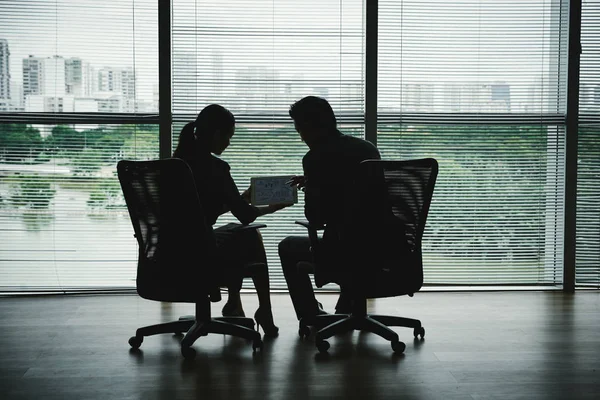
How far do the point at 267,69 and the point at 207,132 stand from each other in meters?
1.55

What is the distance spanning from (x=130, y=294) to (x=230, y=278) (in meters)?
1.82

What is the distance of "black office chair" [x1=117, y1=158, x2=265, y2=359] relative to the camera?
302 centimetres

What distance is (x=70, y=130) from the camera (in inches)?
187

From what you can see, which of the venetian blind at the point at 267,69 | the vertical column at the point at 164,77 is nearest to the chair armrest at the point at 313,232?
the venetian blind at the point at 267,69

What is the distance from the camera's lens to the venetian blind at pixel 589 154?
488 cm

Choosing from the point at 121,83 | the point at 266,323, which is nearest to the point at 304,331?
the point at 266,323

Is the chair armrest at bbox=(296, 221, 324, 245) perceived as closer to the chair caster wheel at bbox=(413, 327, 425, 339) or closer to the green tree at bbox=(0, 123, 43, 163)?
the chair caster wheel at bbox=(413, 327, 425, 339)

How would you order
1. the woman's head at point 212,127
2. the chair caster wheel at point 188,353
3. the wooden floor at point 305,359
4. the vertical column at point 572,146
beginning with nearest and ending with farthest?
the wooden floor at point 305,359 → the chair caster wheel at point 188,353 → the woman's head at point 212,127 → the vertical column at point 572,146

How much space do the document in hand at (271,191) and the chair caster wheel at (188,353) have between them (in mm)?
958

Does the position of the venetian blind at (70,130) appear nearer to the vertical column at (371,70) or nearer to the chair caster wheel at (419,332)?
the vertical column at (371,70)

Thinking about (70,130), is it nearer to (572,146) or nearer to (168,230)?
(168,230)

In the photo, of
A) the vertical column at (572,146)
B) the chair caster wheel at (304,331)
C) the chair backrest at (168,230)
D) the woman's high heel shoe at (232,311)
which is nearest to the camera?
the chair backrest at (168,230)

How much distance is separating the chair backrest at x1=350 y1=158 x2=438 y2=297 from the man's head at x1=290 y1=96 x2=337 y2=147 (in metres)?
0.53

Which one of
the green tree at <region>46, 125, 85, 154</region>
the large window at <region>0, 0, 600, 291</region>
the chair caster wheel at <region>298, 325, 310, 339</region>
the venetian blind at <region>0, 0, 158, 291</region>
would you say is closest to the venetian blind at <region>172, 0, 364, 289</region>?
the large window at <region>0, 0, 600, 291</region>
